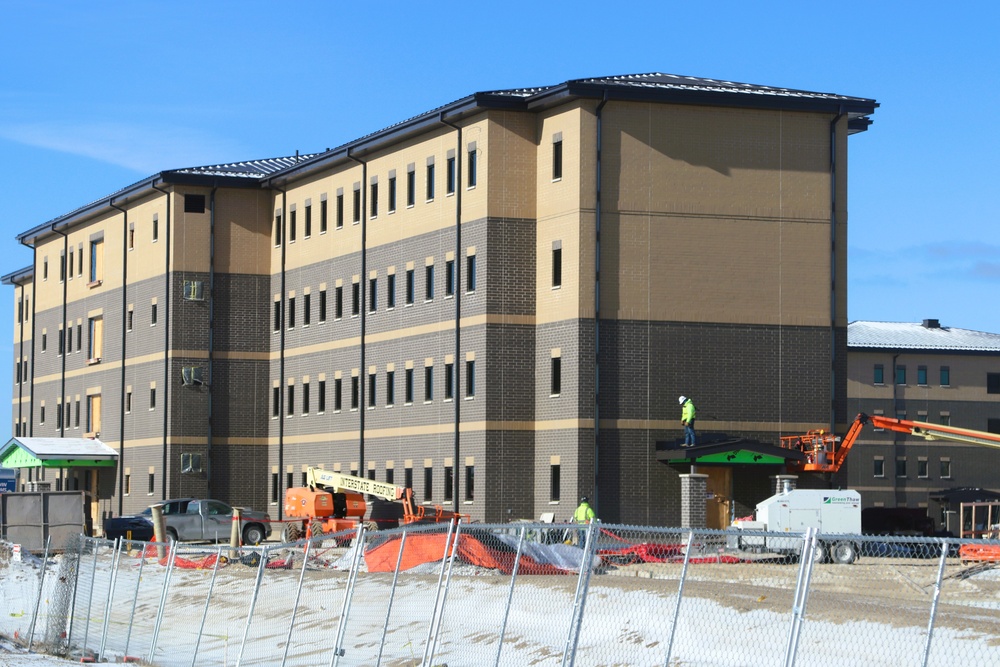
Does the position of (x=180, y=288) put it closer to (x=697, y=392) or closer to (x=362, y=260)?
(x=362, y=260)

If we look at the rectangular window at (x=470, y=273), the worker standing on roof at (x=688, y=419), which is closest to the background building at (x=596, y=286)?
the rectangular window at (x=470, y=273)

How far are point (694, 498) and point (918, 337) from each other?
61.6m

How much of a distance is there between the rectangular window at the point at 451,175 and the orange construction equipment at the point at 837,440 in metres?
13.1

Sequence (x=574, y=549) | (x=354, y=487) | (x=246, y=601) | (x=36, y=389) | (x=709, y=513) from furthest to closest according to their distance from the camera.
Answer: (x=36, y=389)
(x=354, y=487)
(x=709, y=513)
(x=574, y=549)
(x=246, y=601)

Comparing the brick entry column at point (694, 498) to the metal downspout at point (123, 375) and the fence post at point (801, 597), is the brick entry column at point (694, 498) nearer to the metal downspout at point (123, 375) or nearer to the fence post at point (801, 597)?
the metal downspout at point (123, 375)

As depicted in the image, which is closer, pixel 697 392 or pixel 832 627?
pixel 832 627

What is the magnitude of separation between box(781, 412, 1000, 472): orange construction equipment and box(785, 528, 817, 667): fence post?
3604cm

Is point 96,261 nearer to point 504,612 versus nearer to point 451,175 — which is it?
point 451,175

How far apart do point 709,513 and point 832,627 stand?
3027 cm

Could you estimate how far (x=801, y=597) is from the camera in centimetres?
1337

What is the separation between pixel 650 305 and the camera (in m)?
50.3

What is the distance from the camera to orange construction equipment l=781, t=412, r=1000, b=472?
163ft

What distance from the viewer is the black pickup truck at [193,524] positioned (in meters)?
55.8

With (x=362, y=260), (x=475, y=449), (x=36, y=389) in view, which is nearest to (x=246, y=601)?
(x=475, y=449)
